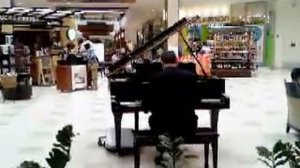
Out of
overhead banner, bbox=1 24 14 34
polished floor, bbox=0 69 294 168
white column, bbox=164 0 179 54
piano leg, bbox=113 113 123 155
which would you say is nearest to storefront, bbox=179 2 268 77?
white column, bbox=164 0 179 54

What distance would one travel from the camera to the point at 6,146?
6.43 metres

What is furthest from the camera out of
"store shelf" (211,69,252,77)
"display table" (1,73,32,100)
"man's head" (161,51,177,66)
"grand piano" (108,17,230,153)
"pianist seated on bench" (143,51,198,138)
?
"store shelf" (211,69,252,77)

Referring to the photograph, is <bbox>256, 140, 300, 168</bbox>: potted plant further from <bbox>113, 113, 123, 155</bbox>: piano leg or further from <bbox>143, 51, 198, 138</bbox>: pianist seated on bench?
<bbox>113, 113, 123, 155</bbox>: piano leg

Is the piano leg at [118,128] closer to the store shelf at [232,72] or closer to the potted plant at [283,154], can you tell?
the potted plant at [283,154]

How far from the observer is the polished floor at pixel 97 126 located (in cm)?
553

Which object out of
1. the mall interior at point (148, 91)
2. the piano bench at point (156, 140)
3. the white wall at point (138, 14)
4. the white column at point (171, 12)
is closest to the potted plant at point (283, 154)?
the mall interior at point (148, 91)

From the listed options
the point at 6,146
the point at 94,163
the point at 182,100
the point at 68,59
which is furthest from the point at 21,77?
the point at 182,100

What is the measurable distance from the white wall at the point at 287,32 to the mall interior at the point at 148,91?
5 centimetres

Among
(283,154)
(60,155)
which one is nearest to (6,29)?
(60,155)

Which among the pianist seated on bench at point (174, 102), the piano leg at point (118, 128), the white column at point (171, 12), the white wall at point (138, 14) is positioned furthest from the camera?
the white wall at point (138, 14)

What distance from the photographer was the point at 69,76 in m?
13.3

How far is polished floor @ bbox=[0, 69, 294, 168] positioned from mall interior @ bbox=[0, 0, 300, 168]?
0.02 meters

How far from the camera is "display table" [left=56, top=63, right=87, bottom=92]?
524 inches

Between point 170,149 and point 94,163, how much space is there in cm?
365
